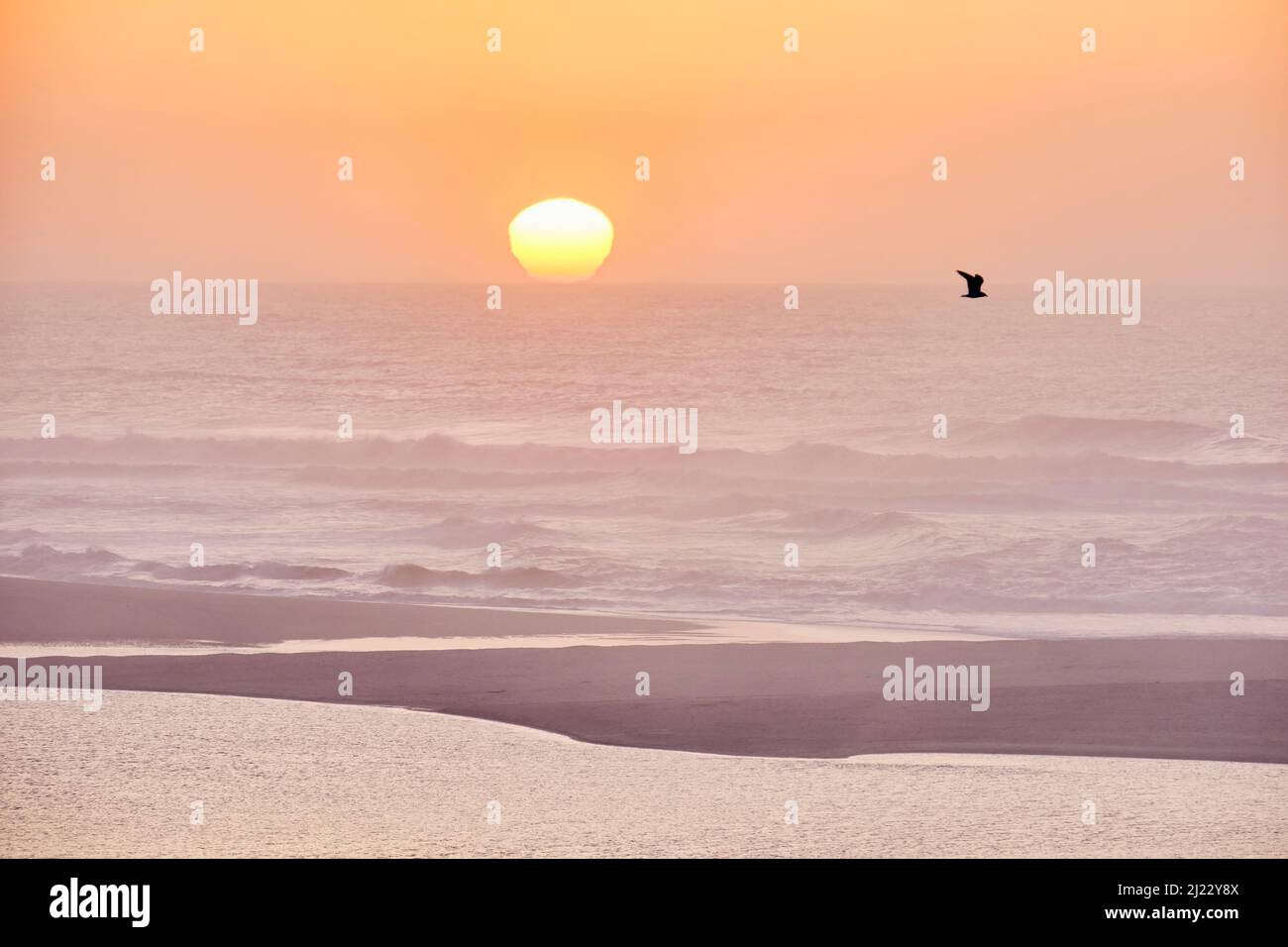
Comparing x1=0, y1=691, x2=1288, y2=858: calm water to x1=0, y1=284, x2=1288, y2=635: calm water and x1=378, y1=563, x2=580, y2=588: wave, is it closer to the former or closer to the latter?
x1=0, y1=284, x2=1288, y2=635: calm water

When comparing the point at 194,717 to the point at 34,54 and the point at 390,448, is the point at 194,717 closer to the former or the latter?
the point at 34,54

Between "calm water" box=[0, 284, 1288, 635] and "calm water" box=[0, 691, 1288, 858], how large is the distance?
4164 mm

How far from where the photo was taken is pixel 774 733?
271 inches

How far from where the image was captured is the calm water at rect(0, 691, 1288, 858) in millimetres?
5062

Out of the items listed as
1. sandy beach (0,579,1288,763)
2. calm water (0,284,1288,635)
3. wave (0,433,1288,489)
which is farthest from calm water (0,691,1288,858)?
wave (0,433,1288,489)

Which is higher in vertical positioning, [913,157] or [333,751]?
[913,157]

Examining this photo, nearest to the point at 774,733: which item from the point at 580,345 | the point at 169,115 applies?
the point at 169,115

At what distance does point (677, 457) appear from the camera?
23.2 meters

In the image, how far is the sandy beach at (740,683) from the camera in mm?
6793

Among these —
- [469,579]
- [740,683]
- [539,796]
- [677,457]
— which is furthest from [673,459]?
[539,796]

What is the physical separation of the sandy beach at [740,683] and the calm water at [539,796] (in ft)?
1.30
